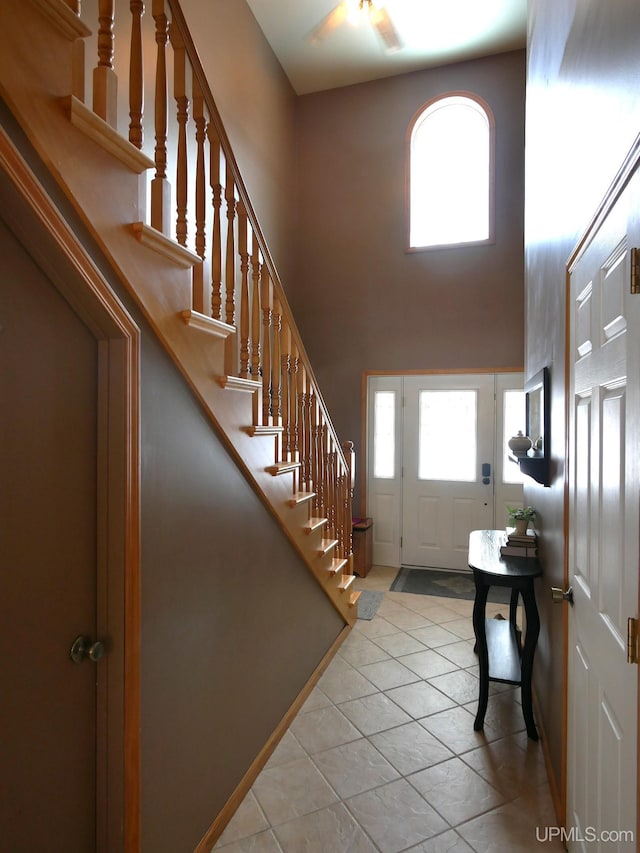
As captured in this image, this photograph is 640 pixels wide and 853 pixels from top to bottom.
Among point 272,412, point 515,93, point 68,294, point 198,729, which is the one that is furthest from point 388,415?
point 68,294

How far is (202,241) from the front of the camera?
177 cm

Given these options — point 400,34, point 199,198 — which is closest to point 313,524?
point 199,198

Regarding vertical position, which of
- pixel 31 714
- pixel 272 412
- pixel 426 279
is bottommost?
pixel 31 714

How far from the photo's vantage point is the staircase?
1.10 meters

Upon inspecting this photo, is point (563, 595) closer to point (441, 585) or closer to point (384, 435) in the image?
point (441, 585)

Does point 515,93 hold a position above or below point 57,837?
above

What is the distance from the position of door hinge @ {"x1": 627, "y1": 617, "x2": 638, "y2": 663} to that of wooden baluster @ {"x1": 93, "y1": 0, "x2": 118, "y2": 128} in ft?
5.86

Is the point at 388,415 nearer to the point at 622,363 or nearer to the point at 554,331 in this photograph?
the point at 554,331

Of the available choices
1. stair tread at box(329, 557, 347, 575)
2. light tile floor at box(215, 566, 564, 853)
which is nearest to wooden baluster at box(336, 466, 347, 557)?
stair tread at box(329, 557, 347, 575)

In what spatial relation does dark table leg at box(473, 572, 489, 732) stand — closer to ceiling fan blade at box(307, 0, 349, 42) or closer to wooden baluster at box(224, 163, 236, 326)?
wooden baluster at box(224, 163, 236, 326)

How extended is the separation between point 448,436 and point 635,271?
163 inches

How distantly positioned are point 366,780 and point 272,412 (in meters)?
1.73

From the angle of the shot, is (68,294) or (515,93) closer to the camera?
(68,294)

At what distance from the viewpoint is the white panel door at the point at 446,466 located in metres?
4.95
